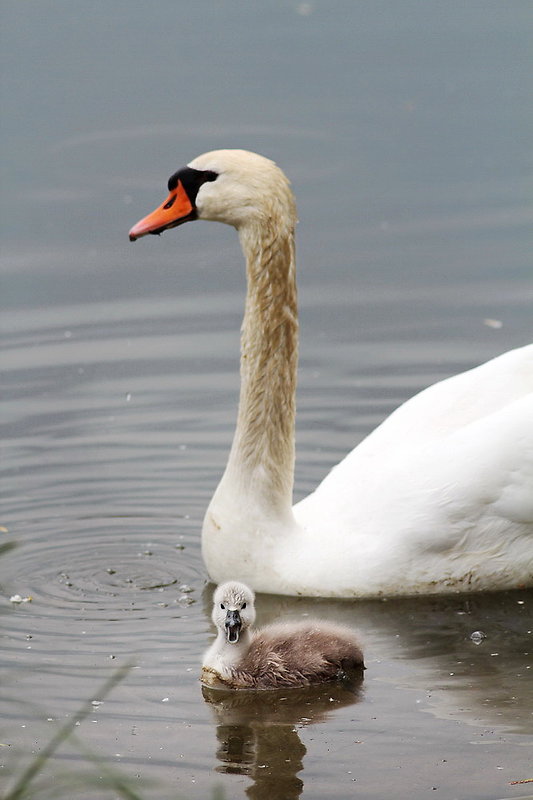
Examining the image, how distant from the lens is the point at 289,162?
1557 centimetres

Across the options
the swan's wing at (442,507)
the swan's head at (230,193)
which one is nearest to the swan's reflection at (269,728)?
the swan's wing at (442,507)

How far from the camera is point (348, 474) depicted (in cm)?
874

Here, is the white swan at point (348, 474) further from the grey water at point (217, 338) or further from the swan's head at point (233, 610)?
the swan's head at point (233, 610)

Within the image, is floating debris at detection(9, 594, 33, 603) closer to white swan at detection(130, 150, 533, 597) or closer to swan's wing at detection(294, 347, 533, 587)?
white swan at detection(130, 150, 533, 597)

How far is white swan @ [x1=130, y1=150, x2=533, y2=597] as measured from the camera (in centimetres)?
819

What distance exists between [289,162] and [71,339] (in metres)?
4.23

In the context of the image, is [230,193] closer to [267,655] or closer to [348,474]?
[348,474]

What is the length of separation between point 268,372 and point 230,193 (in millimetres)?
958

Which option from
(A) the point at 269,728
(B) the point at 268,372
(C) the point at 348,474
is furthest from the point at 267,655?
(B) the point at 268,372

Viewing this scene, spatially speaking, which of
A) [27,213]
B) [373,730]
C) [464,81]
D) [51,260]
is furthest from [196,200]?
[464,81]

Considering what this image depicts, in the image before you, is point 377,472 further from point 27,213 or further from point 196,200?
point 27,213

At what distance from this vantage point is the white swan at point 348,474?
819 centimetres

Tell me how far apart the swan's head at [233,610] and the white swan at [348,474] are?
3.37ft

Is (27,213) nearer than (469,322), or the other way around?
(469,322)
